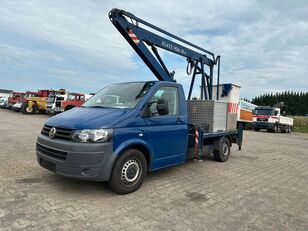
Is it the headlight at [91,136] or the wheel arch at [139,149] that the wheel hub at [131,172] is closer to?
the wheel arch at [139,149]

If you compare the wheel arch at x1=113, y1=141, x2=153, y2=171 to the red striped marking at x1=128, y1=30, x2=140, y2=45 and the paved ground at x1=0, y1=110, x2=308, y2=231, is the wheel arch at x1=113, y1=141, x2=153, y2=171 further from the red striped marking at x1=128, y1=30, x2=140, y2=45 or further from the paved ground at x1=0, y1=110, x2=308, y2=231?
the red striped marking at x1=128, y1=30, x2=140, y2=45

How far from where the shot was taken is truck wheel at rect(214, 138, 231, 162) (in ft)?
26.2

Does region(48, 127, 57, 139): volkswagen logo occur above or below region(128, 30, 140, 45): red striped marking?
below

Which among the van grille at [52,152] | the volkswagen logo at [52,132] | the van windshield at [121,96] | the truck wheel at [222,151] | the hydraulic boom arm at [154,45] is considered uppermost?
the hydraulic boom arm at [154,45]

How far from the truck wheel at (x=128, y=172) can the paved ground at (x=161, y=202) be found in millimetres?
159

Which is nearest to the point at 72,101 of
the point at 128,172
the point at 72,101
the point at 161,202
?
the point at 72,101

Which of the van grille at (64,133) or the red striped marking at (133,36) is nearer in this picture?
the van grille at (64,133)

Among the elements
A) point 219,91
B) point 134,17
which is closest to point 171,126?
point 134,17

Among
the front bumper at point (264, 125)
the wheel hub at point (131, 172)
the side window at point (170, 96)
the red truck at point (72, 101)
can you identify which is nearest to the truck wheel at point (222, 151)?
the side window at point (170, 96)

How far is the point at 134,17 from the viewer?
298 inches

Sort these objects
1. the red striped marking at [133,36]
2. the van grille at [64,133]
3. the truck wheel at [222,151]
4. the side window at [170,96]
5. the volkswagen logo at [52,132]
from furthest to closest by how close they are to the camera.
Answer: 1. the truck wheel at [222,151]
2. the red striped marking at [133,36]
3. the side window at [170,96]
4. the volkswagen logo at [52,132]
5. the van grille at [64,133]

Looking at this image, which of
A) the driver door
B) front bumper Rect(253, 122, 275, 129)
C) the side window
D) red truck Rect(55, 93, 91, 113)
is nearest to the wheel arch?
the driver door

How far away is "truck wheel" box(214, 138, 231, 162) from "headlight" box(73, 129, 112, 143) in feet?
14.7

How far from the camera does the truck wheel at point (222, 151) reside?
26.2ft
